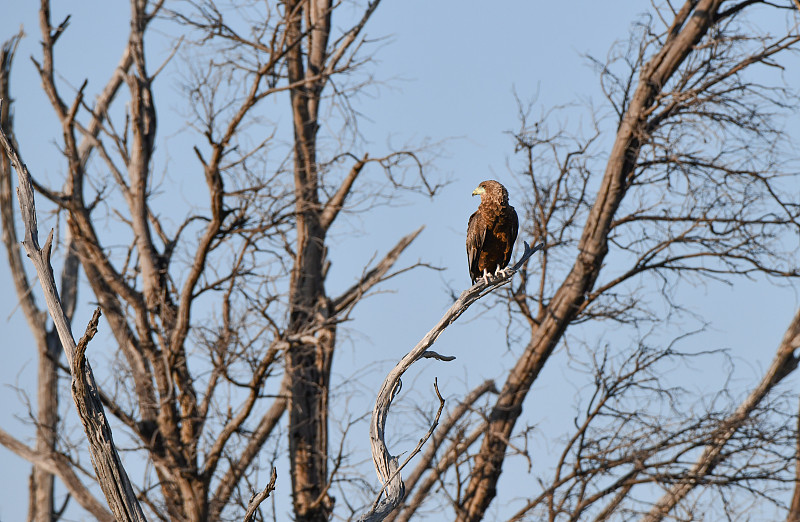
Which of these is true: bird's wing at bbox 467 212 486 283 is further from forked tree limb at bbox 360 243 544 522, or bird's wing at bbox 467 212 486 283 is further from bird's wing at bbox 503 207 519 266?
forked tree limb at bbox 360 243 544 522

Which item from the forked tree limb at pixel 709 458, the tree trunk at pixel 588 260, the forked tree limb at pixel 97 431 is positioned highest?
the tree trunk at pixel 588 260

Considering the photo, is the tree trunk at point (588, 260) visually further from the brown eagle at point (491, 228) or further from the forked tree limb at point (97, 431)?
the forked tree limb at point (97, 431)

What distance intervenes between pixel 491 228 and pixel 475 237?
0.13 m

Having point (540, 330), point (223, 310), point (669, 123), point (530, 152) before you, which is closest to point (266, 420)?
point (223, 310)

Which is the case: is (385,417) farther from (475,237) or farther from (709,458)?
(709,458)

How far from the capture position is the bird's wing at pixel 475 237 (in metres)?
5.58

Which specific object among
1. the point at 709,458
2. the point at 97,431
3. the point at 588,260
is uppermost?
the point at 588,260

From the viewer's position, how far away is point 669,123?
8875 millimetres

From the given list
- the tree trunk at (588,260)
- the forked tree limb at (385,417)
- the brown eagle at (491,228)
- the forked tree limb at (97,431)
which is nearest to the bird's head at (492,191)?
the brown eagle at (491,228)

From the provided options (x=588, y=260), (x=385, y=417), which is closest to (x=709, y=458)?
(x=588, y=260)

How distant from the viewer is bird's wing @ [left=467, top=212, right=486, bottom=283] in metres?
5.58

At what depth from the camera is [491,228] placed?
5539mm

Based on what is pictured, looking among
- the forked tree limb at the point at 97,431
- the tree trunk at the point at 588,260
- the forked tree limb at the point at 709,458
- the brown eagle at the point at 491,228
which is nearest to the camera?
the forked tree limb at the point at 97,431

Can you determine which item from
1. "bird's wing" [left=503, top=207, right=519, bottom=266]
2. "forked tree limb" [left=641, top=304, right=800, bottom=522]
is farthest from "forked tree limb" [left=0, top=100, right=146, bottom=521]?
"forked tree limb" [left=641, top=304, right=800, bottom=522]
